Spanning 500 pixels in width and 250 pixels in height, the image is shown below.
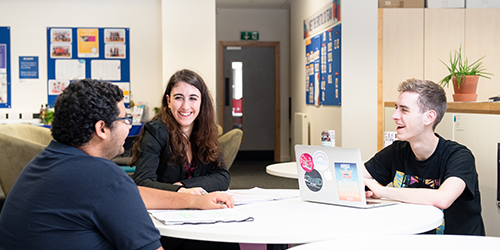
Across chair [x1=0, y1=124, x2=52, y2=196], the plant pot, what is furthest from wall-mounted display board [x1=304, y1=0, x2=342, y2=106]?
chair [x1=0, y1=124, x2=52, y2=196]

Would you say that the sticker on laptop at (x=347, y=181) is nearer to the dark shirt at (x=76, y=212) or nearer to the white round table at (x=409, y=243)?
the white round table at (x=409, y=243)

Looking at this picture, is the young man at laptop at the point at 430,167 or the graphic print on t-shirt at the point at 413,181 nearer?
the young man at laptop at the point at 430,167

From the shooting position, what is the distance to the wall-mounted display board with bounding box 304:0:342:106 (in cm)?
609

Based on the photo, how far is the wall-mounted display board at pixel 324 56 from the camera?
6090mm

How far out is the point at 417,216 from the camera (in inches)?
66.2

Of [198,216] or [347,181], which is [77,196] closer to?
[198,216]

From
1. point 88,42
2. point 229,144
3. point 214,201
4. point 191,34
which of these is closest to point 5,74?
point 88,42

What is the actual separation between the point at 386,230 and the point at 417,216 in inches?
9.5

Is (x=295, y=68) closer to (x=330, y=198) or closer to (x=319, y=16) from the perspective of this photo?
(x=319, y=16)

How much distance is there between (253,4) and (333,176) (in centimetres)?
742

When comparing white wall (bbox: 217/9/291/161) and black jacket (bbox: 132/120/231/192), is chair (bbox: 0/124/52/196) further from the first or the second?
white wall (bbox: 217/9/291/161)

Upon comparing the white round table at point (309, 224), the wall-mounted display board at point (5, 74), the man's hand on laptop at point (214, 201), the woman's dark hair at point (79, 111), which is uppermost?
the wall-mounted display board at point (5, 74)

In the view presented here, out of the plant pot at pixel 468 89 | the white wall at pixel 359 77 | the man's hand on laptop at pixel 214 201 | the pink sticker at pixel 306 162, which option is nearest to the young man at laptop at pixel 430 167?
the pink sticker at pixel 306 162

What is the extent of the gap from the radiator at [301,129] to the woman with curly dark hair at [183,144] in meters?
5.19
